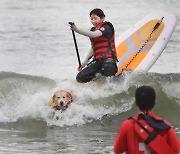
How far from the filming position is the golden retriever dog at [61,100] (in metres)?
9.53

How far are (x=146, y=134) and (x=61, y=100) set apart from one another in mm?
4622

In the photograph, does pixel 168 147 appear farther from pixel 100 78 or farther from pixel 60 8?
pixel 60 8

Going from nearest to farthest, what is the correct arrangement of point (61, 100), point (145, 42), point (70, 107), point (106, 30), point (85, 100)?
1. point (61, 100)
2. point (70, 107)
3. point (106, 30)
4. point (85, 100)
5. point (145, 42)

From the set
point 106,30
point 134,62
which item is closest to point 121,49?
point 134,62

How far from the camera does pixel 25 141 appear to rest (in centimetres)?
852

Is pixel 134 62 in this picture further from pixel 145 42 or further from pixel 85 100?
pixel 85 100

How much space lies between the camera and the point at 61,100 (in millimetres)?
9523

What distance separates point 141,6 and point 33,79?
582 inches

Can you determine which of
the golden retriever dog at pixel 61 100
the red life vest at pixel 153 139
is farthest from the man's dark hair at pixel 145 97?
the golden retriever dog at pixel 61 100

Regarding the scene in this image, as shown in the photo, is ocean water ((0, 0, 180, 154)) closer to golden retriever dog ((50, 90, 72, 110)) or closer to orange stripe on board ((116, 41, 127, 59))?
golden retriever dog ((50, 90, 72, 110))

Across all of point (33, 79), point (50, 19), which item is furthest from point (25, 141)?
point (50, 19)

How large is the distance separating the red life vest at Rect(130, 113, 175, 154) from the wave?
4663mm

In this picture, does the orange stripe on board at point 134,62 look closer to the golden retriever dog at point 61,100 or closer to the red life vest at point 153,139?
the golden retriever dog at point 61,100

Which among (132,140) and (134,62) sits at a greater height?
(134,62)
